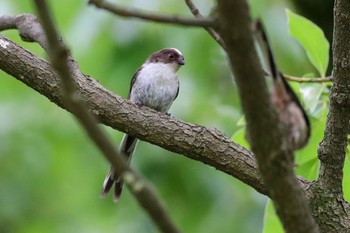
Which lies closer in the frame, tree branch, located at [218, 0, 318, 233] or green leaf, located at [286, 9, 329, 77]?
tree branch, located at [218, 0, 318, 233]

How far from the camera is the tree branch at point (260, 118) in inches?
69.3

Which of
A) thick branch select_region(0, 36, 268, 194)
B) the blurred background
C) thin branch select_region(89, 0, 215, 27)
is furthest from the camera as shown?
the blurred background

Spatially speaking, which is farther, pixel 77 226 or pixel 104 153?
pixel 77 226

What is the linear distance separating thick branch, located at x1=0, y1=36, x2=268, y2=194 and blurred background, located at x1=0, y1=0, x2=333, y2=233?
2012mm

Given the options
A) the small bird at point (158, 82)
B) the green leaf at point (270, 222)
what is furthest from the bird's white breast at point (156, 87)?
the green leaf at point (270, 222)

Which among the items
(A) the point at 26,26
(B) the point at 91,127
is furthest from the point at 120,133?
(B) the point at 91,127

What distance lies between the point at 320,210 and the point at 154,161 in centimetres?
263

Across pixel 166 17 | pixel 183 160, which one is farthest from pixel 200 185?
pixel 166 17

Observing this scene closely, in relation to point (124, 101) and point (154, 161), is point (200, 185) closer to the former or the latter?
point (154, 161)

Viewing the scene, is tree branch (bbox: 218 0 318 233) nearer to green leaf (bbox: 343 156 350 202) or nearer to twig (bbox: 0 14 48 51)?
green leaf (bbox: 343 156 350 202)

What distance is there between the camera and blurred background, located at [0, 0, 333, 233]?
5715 mm

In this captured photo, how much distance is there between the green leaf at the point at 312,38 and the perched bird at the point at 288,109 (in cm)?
165

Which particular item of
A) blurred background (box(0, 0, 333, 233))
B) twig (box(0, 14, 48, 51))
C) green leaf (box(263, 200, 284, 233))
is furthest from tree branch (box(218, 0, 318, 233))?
blurred background (box(0, 0, 333, 233))

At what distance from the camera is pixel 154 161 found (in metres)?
5.79
